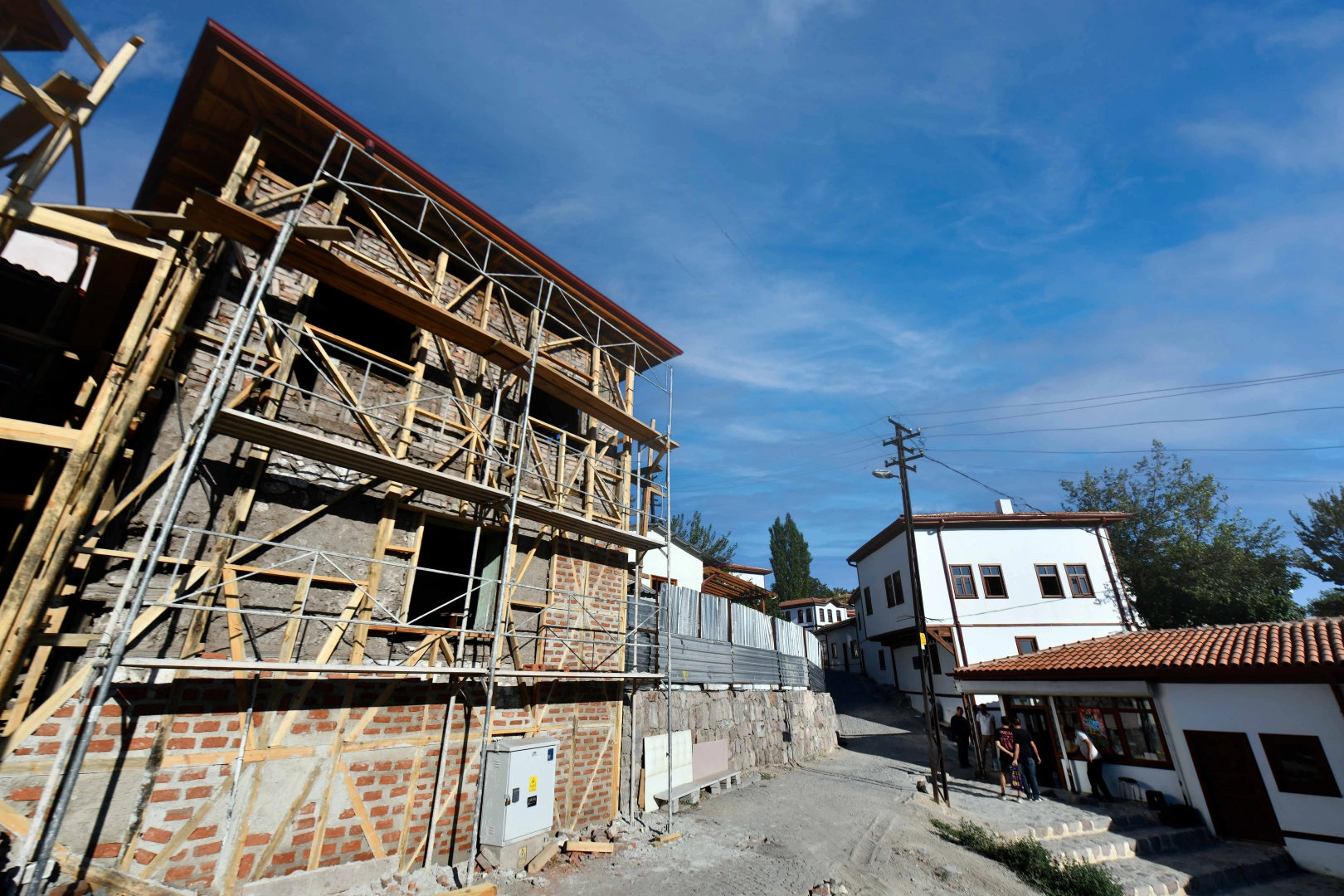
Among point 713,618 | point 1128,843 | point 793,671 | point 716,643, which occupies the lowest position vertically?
point 1128,843

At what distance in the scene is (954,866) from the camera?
870 centimetres

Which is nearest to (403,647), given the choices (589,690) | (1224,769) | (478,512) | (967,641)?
(478,512)

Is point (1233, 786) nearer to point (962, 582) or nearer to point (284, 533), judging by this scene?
point (962, 582)

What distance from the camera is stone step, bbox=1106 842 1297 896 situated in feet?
29.0

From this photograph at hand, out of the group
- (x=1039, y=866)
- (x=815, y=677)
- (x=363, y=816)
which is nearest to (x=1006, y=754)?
(x=1039, y=866)

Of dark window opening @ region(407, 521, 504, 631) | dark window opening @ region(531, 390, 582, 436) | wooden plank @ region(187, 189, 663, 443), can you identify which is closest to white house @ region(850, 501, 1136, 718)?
dark window opening @ region(531, 390, 582, 436)

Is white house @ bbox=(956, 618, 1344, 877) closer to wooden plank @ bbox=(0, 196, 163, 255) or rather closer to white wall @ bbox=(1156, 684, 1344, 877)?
white wall @ bbox=(1156, 684, 1344, 877)

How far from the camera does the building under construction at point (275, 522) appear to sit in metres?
4.89

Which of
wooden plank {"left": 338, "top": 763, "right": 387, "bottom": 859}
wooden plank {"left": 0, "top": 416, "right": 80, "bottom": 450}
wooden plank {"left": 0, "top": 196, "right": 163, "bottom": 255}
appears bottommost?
wooden plank {"left": 338, "top": 763, "right": 387, "bottom": 859}

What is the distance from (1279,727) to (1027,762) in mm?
4572

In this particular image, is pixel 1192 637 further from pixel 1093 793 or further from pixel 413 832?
pixel 413 832

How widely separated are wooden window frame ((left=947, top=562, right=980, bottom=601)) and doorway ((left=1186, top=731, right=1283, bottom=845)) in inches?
481

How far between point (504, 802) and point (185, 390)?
6448 millimetres

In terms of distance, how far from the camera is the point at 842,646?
1464 inches
